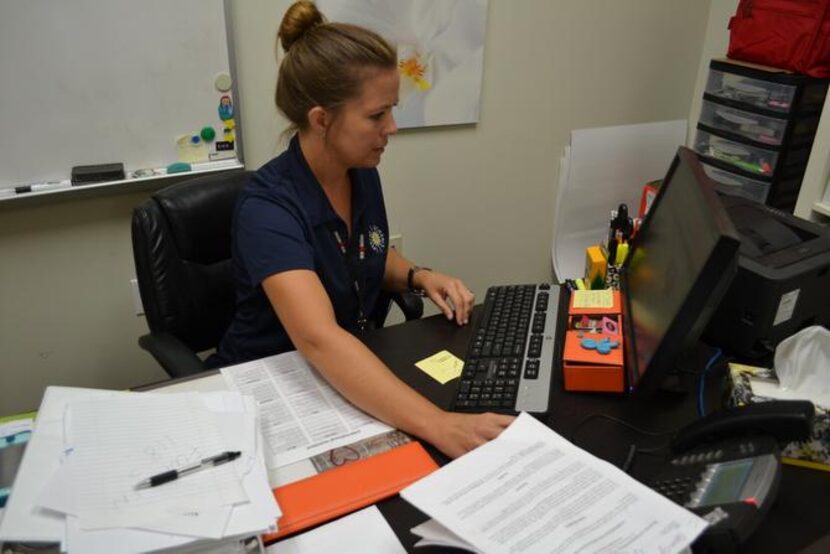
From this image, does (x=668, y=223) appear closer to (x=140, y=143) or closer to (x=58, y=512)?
(x=58, y=512)

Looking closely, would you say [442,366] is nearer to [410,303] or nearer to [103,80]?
[410,303]

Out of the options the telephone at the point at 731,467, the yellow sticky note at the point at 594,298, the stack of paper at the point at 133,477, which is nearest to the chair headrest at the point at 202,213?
the stack of paper at the point at 133,477

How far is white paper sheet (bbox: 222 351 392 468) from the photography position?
99cm

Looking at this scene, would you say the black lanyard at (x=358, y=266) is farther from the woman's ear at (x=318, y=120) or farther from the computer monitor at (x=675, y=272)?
the computer monitor at (x=675, y=272)

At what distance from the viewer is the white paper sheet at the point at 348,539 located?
2.63ft

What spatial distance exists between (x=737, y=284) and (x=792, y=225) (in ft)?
0.86

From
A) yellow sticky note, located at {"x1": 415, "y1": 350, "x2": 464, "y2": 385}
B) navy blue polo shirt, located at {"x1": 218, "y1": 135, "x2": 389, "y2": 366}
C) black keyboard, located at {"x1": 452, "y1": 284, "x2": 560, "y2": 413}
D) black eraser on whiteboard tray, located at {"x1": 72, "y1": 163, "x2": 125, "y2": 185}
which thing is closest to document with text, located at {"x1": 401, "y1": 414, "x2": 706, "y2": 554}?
black keyboard, located at {"x1": 452, "y1": 284, "x2": 560, "y2": 413}

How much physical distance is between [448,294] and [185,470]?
0.78m

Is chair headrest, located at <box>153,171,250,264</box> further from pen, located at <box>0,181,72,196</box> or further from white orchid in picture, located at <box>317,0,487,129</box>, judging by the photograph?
white orchid in picture, located at <box>317,0,487,129</box>

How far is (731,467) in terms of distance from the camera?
821 millimetres

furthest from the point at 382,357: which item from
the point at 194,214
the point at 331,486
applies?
the point at 194,214

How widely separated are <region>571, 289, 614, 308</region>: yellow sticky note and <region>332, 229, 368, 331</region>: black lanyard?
48cm

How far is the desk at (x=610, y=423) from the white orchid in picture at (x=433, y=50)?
41.0 inches

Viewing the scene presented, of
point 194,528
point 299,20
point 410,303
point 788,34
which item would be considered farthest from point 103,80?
point 788,34
